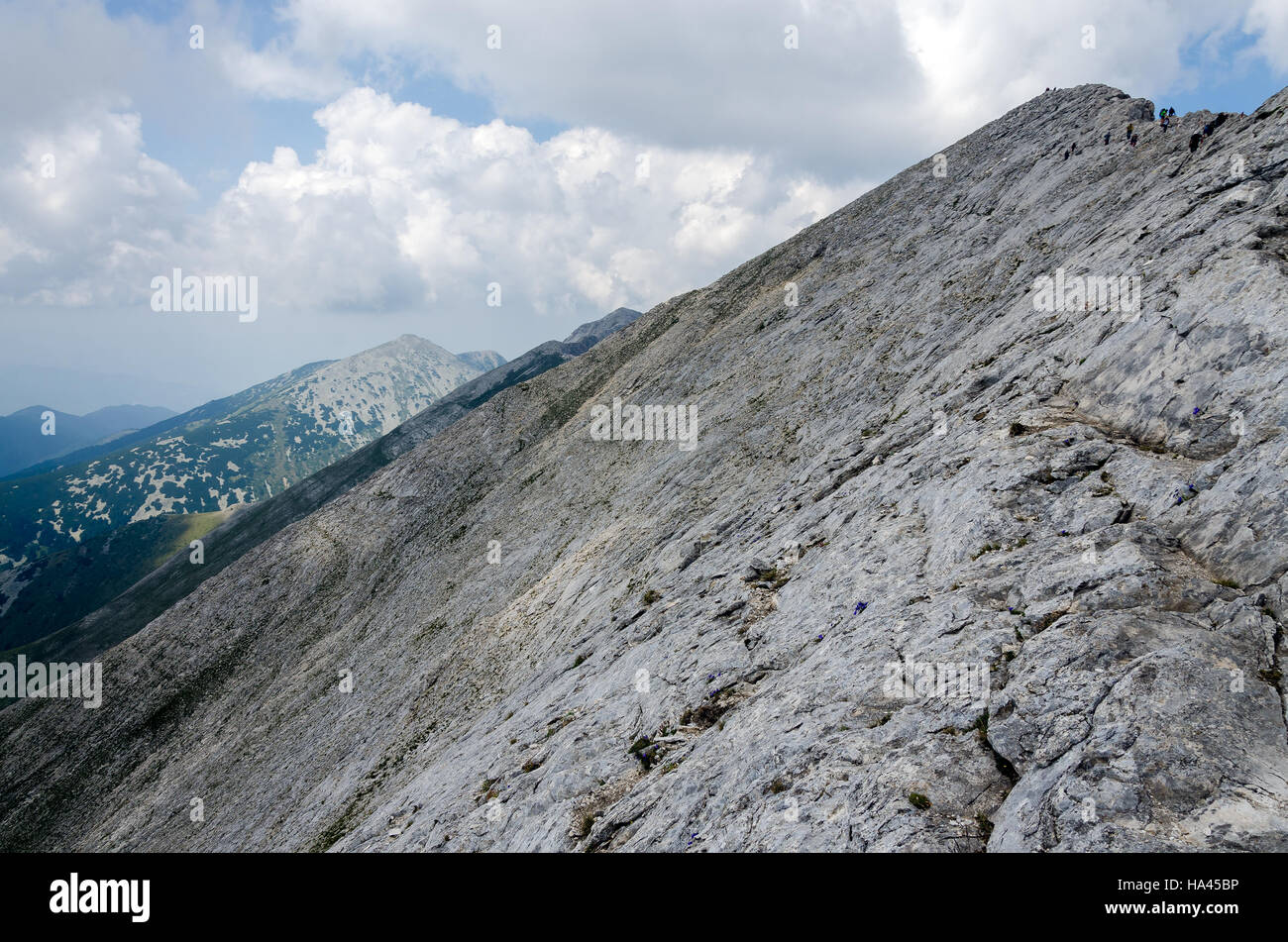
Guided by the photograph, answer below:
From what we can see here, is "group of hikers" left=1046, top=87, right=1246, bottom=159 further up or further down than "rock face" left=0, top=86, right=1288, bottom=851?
further up

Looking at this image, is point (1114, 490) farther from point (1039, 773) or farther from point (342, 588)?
point (342, 588)

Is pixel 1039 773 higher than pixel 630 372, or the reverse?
pixel 630 372

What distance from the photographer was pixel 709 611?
25.8m

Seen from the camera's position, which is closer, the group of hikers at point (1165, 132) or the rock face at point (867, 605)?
the rock face at point (867, 605)

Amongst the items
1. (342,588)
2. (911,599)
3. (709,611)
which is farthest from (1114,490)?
(342,588)

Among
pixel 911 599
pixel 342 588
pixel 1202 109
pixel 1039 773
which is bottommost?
pixel 342 588

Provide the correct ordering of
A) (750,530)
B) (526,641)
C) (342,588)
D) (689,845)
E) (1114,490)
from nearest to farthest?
(689,845)
(1114,490)
(750,530)
(526,641)
(342,588)

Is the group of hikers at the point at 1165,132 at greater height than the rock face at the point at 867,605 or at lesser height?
greater

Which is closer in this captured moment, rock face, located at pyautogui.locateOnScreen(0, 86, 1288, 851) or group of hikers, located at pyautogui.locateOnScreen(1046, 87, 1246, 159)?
rock face, located at pyautogui.locateOnScreen(0, 86, 1288, 851)

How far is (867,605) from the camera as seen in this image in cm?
1909

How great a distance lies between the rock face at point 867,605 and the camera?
1204 centimetres

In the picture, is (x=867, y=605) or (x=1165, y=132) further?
(x=1165, y=132)

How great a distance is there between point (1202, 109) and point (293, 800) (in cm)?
8469

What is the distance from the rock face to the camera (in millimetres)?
12039
